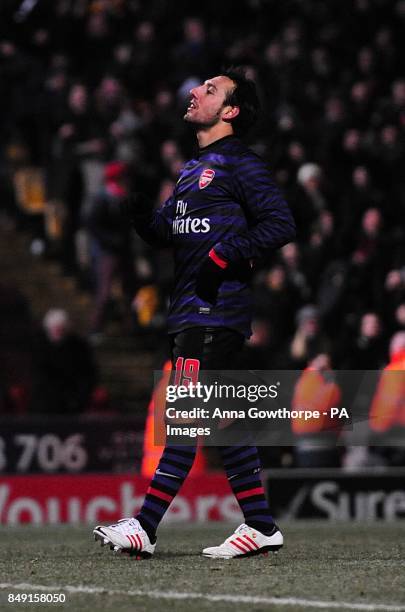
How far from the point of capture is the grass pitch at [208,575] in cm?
474

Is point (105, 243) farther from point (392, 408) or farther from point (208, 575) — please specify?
point (208, 575)

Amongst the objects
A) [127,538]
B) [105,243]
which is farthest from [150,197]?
[127,538]

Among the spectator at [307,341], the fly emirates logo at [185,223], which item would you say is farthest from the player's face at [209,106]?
the spectator at [307,341]

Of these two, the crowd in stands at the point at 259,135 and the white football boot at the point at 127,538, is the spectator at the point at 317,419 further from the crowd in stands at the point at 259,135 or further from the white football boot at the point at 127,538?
the white football boot at the point at 127,538

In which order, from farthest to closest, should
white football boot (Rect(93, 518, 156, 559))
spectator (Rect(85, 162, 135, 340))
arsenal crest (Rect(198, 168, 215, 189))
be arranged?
spectator (Rect(85, 162, 135, 340)) → arsenal crest (Rect(198, 168, 215, 189)) → white football boot (Rect(93, 518, 156, 559))

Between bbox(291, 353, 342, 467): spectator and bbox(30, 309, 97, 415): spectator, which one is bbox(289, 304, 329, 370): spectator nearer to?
bbox(291, 353, 342, 467): spectator

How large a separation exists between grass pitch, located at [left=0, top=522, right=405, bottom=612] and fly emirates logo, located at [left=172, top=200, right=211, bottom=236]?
140 centimetres

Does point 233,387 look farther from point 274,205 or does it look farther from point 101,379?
point 101,379

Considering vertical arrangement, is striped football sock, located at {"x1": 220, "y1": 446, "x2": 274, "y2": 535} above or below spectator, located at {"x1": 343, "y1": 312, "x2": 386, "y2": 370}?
below

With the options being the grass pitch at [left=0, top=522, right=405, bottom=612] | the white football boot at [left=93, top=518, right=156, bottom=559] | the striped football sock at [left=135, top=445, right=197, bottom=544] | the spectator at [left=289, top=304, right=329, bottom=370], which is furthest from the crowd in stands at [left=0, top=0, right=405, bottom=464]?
the white football boot at [left=93, top=518, right=156, bottom=559]

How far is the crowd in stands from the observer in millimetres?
13242

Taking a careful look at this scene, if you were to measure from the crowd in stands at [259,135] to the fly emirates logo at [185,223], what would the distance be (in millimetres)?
5481

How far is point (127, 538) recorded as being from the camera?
5922 millimetres

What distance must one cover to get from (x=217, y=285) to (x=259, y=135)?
30.9 feet
